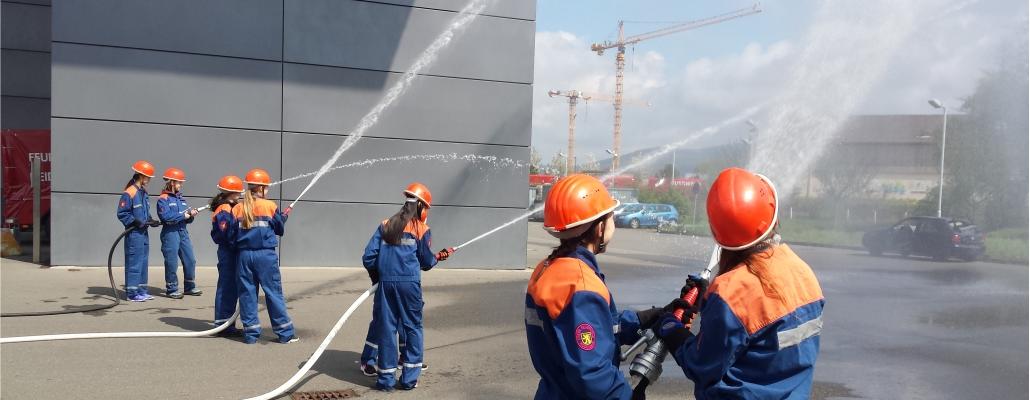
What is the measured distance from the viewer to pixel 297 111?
1230 cm

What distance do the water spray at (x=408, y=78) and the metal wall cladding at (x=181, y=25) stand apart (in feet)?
6.18

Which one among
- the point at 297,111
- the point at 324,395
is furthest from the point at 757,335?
the point at 297,111

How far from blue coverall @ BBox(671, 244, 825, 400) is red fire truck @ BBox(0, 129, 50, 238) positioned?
15333 millimetres

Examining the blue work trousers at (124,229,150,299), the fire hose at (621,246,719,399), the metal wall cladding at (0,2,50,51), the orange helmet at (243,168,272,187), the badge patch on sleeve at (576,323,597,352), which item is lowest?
the blue work trousers at (124,229,150,299)

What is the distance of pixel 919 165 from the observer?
20.8m

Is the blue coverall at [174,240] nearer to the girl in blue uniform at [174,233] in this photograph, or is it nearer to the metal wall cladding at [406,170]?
the girl in blue uniform at [174,233]

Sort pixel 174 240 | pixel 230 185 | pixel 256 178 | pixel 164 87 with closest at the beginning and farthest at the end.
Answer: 1. pixel 256 178
2. pixel 230 185
3. pixel 174 240
4. pixel 164 87

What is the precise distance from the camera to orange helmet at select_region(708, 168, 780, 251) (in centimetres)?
219

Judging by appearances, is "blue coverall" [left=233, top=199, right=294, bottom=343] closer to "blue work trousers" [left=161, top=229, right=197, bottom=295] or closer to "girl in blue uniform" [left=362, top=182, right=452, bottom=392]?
"girl in blue uniform" [left=362, top=182, right=452, bottom=392]

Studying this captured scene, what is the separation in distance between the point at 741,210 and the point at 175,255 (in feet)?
29.3

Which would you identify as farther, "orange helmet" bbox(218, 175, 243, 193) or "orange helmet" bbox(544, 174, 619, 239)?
"orange helmet" bbox(218, 175, 243, 193)

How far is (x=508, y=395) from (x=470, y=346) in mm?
1664

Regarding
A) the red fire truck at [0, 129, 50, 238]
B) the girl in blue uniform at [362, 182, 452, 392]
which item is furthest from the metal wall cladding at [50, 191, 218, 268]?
the girl in blue uniform at [362, 182, 452, 392]

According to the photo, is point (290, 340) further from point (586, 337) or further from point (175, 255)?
point (586, 337)
